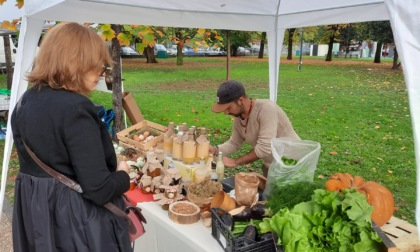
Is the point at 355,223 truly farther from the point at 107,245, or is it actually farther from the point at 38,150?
the point at 38,150

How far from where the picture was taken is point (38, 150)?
135cm

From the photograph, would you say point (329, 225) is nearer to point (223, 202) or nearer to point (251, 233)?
point (251, 233)

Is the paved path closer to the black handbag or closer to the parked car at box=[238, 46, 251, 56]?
the black handbag

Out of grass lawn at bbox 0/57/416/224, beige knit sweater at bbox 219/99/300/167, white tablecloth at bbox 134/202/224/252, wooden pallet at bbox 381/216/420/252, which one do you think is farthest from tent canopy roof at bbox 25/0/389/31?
wooden pallet at bbox 381/216/420/252

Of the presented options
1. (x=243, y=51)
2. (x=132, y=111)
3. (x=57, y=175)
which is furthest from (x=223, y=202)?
(x=243, y=51)

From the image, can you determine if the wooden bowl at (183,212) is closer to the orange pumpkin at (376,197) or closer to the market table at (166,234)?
the market table at (166,234)

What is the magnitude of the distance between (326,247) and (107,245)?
94 centimetres

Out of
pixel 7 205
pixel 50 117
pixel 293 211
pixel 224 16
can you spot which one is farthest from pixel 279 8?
pixel 7 205

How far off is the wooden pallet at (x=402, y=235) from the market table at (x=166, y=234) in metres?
0.86

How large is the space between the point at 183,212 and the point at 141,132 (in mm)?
1638

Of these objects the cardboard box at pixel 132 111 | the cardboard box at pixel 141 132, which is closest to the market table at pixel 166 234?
the cardboard box at pixel 141 132

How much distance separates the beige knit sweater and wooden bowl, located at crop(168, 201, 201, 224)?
0.96 m

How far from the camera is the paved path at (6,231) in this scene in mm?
3184

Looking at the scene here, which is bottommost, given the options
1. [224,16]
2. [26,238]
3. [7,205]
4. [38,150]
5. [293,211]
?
[7,205]
